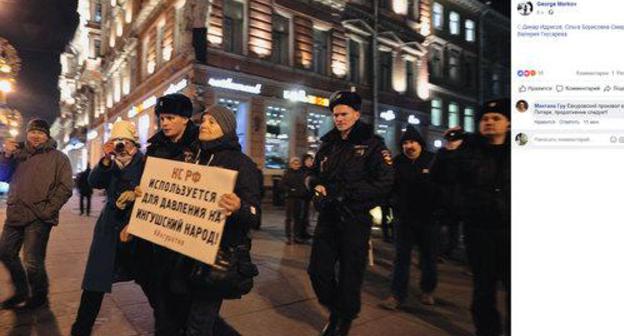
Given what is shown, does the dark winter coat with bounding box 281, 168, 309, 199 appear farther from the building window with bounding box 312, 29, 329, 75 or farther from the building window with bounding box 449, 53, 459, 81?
the building window with bounding box 449, 53, 459, 81

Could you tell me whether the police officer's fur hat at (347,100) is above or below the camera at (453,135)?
above

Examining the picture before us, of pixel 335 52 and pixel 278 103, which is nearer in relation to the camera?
pixel 278 103

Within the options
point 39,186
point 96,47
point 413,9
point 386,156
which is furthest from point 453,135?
point 96,47

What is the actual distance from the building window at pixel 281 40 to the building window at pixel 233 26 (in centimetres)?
165

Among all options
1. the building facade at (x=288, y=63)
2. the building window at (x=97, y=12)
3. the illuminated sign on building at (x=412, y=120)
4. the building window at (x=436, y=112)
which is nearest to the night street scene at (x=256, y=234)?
the building facade at (x=288, y=63)

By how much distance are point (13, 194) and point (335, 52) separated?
18.2m

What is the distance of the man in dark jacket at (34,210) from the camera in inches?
169

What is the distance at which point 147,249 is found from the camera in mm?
A: 3068
